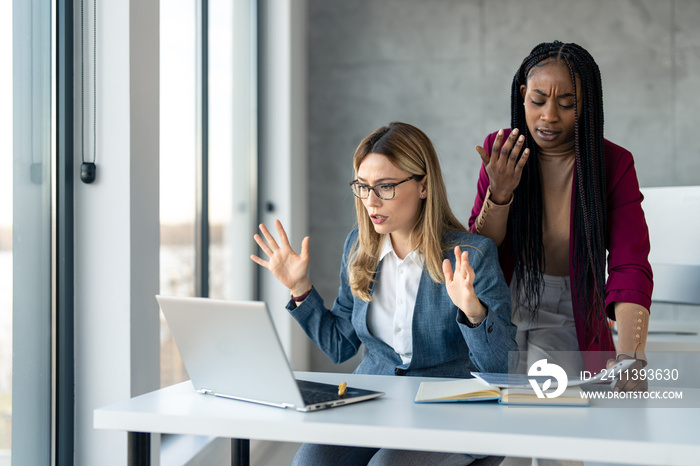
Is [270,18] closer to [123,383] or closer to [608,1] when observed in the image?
[608,1]

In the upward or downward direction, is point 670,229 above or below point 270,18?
below

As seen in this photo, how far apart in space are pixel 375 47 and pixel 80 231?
106 inches

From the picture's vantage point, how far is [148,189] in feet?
6.32

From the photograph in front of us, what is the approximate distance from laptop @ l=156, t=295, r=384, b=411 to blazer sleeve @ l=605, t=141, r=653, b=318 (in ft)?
2.39

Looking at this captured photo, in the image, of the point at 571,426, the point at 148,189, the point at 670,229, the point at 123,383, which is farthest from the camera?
the point at 670,229

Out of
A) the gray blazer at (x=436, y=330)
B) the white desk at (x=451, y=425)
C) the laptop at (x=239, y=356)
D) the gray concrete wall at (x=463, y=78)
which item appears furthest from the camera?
the gray concrete wall at (x=463, y=78)

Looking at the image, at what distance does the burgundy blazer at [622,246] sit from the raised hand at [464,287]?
0.43 meters

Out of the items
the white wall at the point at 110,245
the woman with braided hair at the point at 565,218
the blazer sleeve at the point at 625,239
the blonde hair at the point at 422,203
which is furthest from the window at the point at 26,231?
the blazer sleeve at the point at 625,239

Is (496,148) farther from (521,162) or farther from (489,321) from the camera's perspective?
(489,321)

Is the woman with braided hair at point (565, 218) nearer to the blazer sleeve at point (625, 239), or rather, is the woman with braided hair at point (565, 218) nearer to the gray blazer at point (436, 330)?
the blazer sleeve at point (625, 239)

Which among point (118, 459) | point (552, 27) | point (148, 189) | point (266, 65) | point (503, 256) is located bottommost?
point (118, 459)

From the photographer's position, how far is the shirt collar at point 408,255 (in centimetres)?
174

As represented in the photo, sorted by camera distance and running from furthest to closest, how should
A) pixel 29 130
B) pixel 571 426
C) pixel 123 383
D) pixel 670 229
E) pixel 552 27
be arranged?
pixel 552 27 < pixel 670 229 < pixel 123 383 < pixel 29 130 < pixel 571 426

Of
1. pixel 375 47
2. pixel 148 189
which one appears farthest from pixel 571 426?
pixel 375 47
